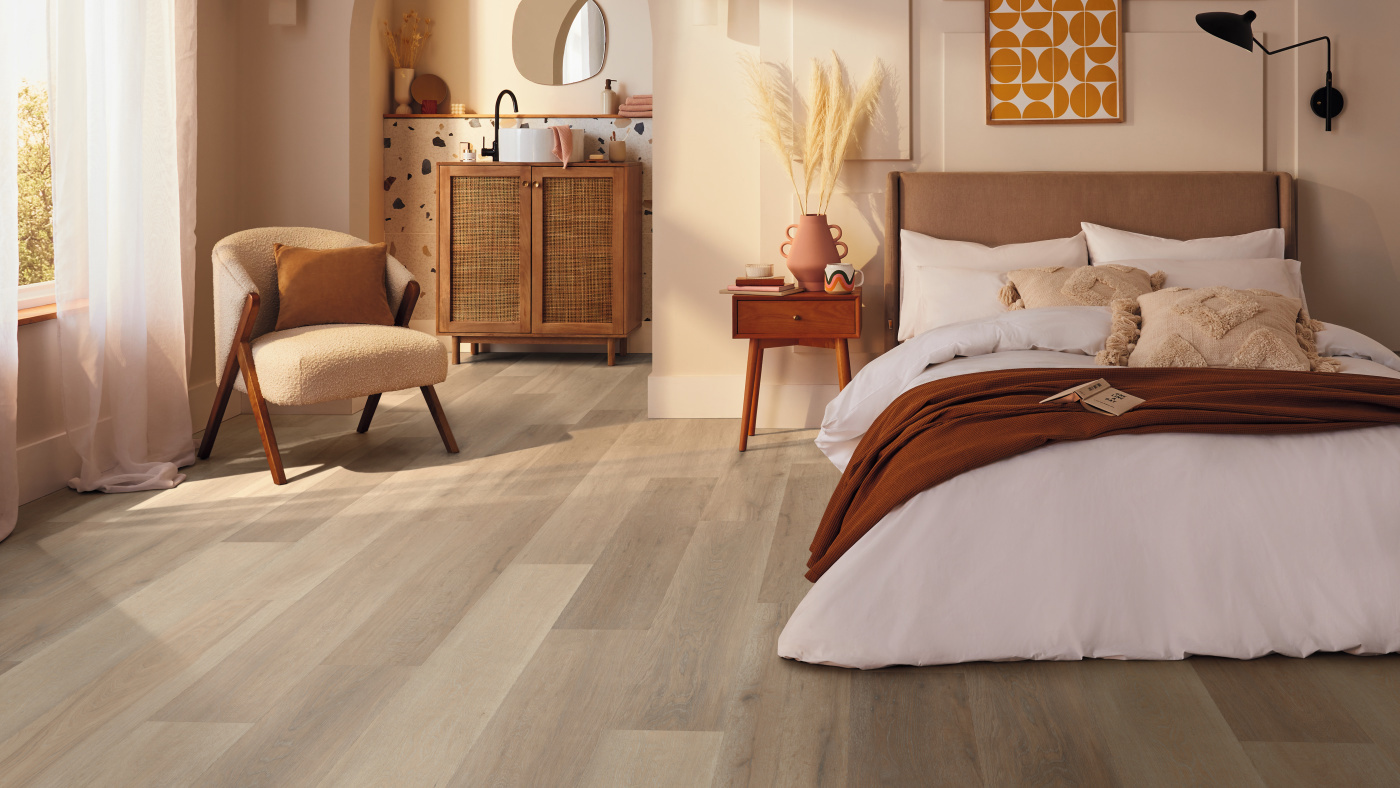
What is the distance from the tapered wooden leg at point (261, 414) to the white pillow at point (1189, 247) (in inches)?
117

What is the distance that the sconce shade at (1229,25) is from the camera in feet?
12.2

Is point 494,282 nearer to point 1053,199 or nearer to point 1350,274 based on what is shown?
point 1053,199

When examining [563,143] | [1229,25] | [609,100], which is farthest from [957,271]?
[609,100]

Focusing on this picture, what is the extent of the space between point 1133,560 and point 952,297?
6.05ft

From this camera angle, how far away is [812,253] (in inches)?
165

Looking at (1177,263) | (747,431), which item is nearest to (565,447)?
(747,431)

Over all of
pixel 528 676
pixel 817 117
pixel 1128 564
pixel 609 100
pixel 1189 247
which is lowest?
pixel 528 676

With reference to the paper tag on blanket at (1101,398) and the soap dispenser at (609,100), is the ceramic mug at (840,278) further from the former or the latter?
the soap dispenser at (609,100)

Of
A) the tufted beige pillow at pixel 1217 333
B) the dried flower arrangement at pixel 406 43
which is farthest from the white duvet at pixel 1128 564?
the dried flower arrangement at pixel 406 43

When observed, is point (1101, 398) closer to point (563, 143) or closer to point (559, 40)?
point (563, 143)

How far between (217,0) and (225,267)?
1468 millimetres

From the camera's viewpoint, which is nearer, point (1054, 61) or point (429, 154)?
point (1054, 61)

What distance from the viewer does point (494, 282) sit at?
604 cm

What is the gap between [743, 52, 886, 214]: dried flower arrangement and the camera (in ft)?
13.9
